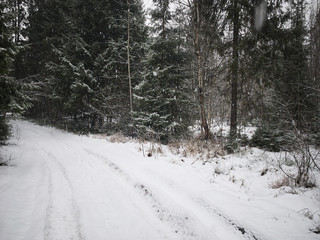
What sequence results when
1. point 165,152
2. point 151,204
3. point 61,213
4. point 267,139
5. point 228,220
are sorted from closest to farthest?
point 228,220 < point 61,213 < point 151,204 < point 165,152 < point 267,139

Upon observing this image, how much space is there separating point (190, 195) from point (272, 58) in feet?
25.6

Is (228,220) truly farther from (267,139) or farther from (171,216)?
(267,139)

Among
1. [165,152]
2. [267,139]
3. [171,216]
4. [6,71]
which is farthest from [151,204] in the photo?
[267,139]

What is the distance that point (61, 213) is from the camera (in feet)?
9.84

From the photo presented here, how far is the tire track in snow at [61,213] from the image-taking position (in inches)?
97.7

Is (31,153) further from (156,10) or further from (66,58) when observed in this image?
(156,10)

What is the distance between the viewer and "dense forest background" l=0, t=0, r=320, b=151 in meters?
7.23

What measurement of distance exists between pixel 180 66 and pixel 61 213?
1081cm

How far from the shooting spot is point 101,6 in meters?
13.5

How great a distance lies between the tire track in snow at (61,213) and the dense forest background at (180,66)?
3102 mm

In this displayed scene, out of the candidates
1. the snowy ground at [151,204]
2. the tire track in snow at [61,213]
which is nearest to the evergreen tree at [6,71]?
the snowy ground at [151,204]

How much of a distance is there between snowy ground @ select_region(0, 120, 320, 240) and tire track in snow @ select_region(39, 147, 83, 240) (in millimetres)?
14

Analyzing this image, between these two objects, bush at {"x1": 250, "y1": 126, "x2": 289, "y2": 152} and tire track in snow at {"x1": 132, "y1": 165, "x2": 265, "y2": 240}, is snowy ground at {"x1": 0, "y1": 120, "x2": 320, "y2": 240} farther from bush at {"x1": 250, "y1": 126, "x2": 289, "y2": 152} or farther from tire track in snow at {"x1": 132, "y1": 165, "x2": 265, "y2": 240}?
bush at {"x1": 250, "y1": 126, "x2": 289, "y2": 152}

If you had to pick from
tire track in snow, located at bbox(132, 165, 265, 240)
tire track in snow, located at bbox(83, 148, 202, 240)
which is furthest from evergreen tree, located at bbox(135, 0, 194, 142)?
tire track in snow, located at bbox(132, 165, 265, 240)
